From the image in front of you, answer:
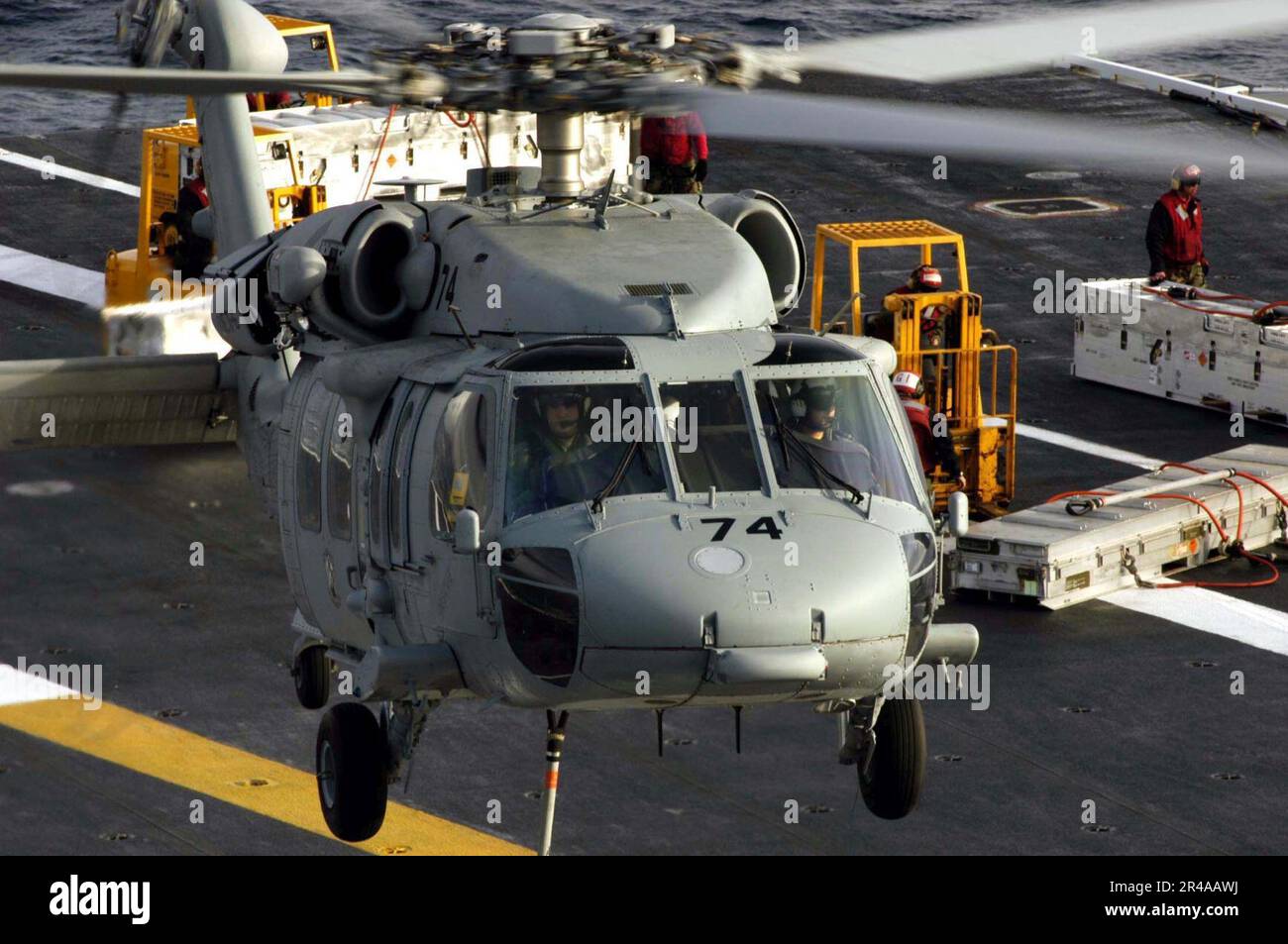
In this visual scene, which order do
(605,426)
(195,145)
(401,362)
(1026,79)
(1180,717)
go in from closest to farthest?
(605,426) → (401,362) → (1180,717) → (195,145) → (1026,79)

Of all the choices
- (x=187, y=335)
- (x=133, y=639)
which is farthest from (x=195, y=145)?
(x=133, y=639)

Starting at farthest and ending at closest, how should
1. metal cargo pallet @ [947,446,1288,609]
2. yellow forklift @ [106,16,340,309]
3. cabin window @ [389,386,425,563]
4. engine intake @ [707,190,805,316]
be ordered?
yellow forklift @ [106,16,340,309], metal cargo pallet @ [947,446,1288,609], engine intake @ [707,190,805,316], cabin window @ [389,386,425,563]

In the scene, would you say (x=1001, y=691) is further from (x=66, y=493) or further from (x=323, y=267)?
(x=66, y=493)

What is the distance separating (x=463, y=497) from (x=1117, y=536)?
10.8 m

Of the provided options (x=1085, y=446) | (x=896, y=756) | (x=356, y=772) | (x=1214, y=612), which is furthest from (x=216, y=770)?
(x=1085, y=446)

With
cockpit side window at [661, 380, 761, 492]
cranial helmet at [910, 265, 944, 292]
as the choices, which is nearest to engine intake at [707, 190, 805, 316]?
cockpit side window at [661, 380, 761, 492]

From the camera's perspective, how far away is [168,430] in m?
18.5

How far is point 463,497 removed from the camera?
13727 mm

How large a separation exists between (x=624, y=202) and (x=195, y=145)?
1651 centimetres

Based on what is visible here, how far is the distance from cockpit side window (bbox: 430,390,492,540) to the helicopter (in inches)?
1.0

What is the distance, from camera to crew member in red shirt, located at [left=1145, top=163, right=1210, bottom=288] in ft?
97.3

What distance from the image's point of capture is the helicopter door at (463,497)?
13.5 metres

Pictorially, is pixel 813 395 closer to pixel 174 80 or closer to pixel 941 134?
pixel 941 134
